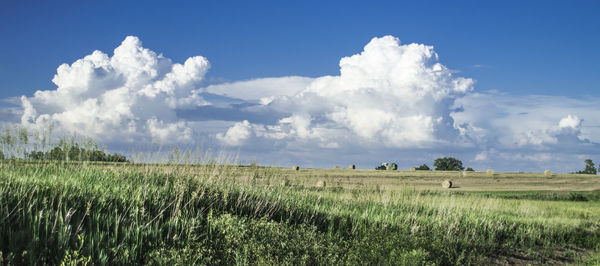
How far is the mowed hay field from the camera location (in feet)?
21.0

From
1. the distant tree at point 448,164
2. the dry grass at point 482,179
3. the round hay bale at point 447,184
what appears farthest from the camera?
the distant tree at point 448,164

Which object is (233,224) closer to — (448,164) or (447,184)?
(447,184)

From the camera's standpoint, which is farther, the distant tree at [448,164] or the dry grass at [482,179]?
the distant tree at [448,164]

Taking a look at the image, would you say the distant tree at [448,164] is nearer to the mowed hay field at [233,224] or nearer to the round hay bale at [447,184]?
the round hay bale at [447,184]

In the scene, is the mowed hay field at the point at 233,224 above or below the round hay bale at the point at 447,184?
below

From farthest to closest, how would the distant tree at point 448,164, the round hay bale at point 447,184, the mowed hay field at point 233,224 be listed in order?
the distant tree at point 448,164, the round hay bale at point 447,184, the mowed hay field at point 233,224

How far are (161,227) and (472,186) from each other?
23.6 meters

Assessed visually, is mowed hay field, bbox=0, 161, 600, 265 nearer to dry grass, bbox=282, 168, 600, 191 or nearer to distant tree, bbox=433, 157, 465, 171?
dry grass, bbox=282, 168, 600, 191

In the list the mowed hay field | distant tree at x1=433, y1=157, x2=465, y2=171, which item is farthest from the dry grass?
distant tree at x1=433, y1=157, x2=465, y2=171

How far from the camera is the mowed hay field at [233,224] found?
21.0 ft

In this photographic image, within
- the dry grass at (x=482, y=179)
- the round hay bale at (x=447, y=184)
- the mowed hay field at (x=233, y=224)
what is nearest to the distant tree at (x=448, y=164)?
the dry grass at (x=482, y=179)

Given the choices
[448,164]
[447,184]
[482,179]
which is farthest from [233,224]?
[448,164]

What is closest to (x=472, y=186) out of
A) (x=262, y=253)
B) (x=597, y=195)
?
(x=597, y=195)

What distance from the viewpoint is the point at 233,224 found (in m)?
7.69
